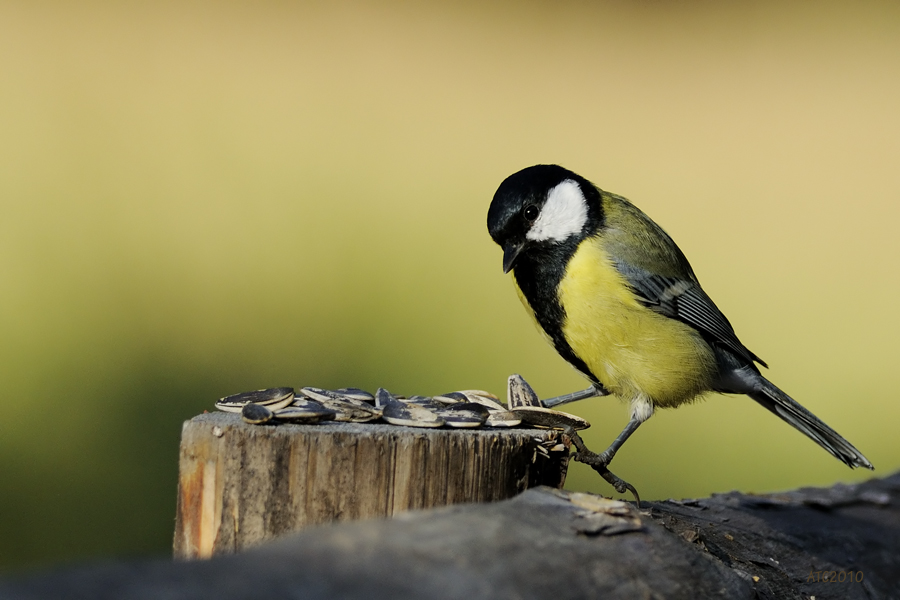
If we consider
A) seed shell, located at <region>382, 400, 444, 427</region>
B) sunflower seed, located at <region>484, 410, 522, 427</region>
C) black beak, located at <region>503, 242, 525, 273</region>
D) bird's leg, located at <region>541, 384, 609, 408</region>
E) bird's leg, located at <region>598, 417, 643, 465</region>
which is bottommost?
bird's leg, located at <region>598, 417, 643, 465</region>

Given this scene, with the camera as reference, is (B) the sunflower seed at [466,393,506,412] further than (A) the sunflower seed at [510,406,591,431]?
Yes

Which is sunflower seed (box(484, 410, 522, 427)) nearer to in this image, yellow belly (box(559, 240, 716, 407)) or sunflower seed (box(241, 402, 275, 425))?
sunflower seed (box(241, 402, 275, 425))

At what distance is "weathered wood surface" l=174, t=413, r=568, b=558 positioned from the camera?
121 cm

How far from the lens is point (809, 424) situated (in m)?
2.32

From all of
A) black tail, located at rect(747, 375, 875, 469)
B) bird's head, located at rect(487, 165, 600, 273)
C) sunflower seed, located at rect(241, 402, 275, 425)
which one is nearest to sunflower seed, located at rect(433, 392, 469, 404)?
sunflower seed, located at rect(241, 402, 275, 425)

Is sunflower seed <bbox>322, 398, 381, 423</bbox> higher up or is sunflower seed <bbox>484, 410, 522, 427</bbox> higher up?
sunflower seed <bbox>322, 398, 381, 423</bbox>

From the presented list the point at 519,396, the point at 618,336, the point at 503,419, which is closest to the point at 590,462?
the point at 519,396

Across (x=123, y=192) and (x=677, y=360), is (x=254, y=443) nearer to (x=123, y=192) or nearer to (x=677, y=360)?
(x=677, y=360)

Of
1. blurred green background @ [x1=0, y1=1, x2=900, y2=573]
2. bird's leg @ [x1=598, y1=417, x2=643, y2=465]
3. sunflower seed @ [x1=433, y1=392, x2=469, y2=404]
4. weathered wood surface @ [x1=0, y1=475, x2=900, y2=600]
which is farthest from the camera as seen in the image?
blurred green background @ [x1=0, y1=1, x2=900, y2=573]

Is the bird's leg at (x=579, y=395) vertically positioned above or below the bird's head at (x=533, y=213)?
below

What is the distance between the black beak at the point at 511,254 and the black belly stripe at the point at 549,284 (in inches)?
1.7

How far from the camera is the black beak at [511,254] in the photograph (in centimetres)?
208

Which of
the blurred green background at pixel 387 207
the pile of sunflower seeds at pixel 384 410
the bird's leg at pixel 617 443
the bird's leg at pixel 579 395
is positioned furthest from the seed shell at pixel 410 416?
the blurred green background at pixel 387 207

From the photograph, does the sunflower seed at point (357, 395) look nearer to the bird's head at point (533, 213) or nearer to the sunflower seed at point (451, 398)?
the sunflower seed at point (451, 398)
